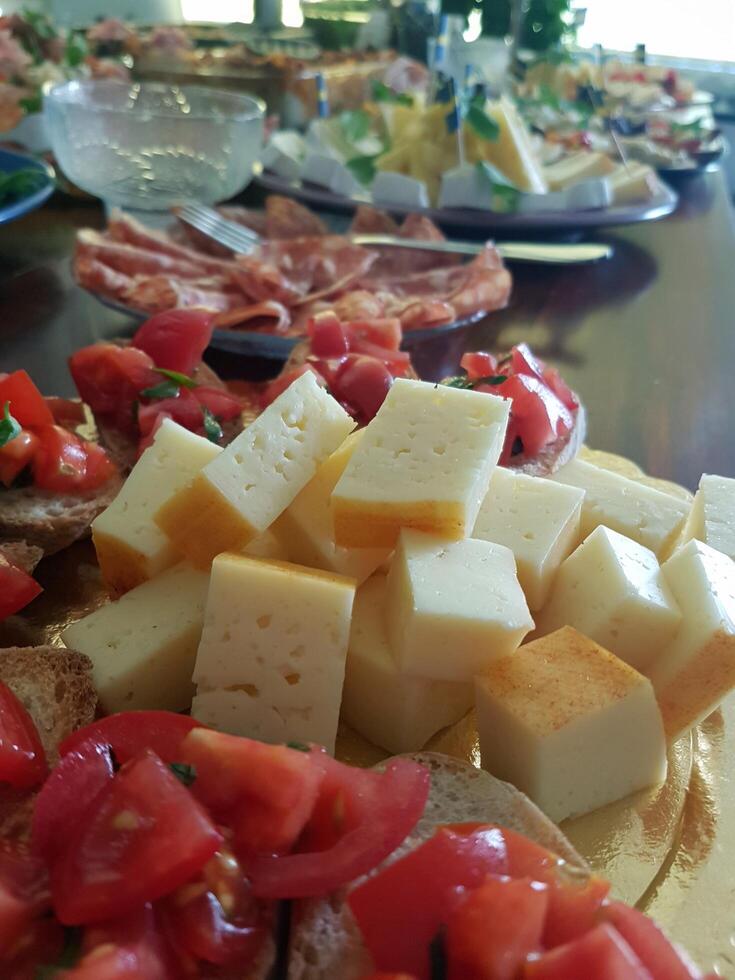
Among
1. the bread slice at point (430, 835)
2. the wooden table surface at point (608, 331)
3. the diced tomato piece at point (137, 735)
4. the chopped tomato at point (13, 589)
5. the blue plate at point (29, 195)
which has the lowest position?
the wooden table surface at point (608, 331)

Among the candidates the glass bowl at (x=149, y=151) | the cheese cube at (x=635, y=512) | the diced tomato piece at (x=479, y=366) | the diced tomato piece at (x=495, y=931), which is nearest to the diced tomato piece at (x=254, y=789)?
the diced tomato piece at (x=495, y=931)

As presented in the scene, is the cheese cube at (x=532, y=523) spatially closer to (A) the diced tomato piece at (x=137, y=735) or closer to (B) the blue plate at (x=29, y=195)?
(A) the diced tomato piece at (x=137, y=735)

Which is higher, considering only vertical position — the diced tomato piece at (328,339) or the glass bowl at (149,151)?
the glass bowl at (149,151)

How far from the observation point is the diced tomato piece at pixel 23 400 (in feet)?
5.66

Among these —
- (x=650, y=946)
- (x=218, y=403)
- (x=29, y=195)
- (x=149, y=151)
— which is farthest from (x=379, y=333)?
(x=149, y=151)

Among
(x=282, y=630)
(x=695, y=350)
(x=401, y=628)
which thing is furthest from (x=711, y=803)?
(x=695, y=350)

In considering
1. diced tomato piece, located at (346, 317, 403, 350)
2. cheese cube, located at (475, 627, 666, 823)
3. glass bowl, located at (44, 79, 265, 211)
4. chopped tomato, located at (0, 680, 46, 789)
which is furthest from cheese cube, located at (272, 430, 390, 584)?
glass bowl, located at (44, 79, 265, 211)

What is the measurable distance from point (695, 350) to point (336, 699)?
2.11 metres

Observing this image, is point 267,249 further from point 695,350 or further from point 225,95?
point 695,350

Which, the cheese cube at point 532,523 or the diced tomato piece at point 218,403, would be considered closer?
the cheese cube at point 532,523

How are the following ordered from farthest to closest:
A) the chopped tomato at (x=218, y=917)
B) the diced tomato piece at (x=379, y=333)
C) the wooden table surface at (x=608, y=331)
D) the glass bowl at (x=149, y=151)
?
the glass bowl at (x=149, y=151) → the wooden table surface at (x=608, y=331) → the diced tomato piece at (x=379, y=333) → the chopped tomato at (x=218, y=917)

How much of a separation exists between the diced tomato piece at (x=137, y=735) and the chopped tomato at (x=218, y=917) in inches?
5.9

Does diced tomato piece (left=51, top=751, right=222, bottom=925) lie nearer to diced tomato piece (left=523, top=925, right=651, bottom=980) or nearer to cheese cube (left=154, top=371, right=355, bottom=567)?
diced tomato piece (left=523, top=925, right=651, bottom=980)

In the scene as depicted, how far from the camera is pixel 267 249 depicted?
9.84 ft
